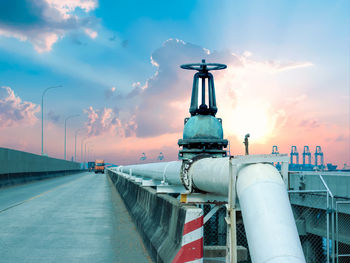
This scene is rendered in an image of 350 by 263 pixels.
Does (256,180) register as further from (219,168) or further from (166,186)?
(166,186)

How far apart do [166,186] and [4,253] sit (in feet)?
14.1

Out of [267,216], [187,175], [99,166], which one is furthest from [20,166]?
[99,166]

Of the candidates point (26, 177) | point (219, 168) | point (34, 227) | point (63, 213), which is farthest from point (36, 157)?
point (219, 168)

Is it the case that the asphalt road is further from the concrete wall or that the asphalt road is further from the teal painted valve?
the concrete wall

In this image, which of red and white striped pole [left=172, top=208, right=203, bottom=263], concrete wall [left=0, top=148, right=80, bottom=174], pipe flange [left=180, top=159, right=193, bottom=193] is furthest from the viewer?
concrete wall [left=0, top=148, right=80, bottom=174]

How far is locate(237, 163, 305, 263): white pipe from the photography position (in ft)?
12.6

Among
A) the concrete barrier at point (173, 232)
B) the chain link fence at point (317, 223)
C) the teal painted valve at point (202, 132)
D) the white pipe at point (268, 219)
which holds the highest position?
the teal painted valve at point (202, 132)

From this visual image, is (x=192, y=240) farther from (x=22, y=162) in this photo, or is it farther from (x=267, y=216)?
(x=22, y=162)

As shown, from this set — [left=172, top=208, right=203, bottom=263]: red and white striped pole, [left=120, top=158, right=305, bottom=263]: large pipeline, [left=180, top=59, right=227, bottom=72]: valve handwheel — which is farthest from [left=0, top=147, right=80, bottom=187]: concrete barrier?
[left=120, top=158, right=305, bottom=263]: large pipeline

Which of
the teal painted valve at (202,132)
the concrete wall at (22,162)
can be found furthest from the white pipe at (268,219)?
the concrete wall at (22,162)

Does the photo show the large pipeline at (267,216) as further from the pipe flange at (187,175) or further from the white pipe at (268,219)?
the pipe flange at (187,175)

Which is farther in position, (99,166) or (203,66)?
(99,166)

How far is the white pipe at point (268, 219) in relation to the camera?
151 inches

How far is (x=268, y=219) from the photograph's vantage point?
4047 millimetres
